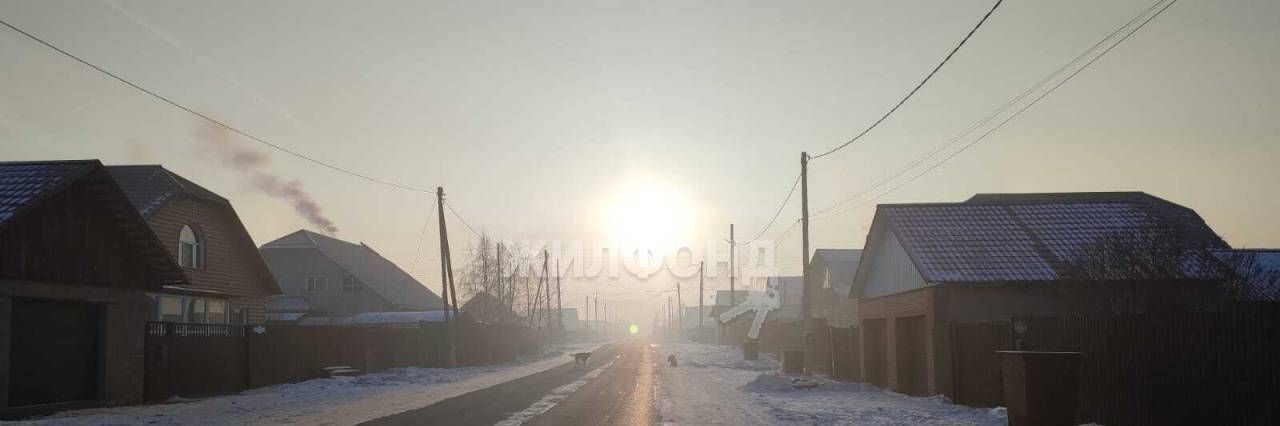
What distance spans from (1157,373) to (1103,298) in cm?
817

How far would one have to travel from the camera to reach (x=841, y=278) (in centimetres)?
8781

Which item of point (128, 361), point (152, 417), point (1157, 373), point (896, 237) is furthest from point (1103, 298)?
point (128, 361)

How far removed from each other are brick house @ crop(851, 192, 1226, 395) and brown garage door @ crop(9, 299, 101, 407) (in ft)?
64.1

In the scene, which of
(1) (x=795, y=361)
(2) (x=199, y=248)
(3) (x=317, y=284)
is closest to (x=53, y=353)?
(2) (x=199, y=248)

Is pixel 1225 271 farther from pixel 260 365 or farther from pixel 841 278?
pixel 841 278

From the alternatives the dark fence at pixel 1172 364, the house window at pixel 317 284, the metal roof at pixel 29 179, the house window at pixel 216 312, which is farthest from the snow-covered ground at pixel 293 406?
the house window at pixel 317 284

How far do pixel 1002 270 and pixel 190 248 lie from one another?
89.4 ft

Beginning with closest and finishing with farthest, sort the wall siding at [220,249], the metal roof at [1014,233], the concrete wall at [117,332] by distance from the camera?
the concrete wall at [117,332]
the metal roof at [1014,233]
the wall siding at [220,249]

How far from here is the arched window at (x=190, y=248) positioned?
34.6 metres

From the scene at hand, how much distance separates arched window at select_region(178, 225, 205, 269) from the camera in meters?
34.6

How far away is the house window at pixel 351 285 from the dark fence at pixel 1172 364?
191ft

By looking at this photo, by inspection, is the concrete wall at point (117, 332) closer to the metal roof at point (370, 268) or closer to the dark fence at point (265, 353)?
the dark fence at point (265, 353)

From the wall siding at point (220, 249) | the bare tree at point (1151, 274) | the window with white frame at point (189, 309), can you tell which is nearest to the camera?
the bare tree at point (1151, 274)

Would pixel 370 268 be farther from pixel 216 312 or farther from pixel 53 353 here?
pixel 53 353
